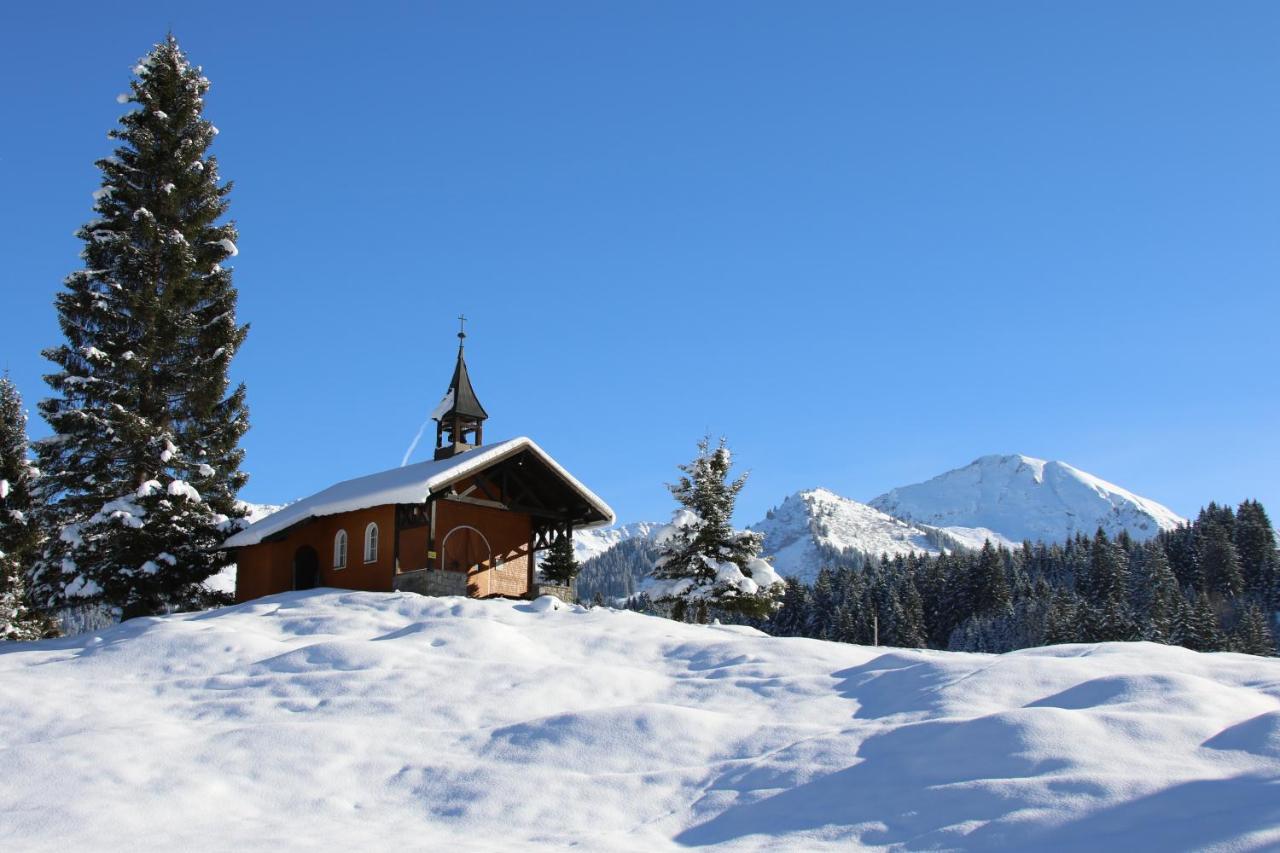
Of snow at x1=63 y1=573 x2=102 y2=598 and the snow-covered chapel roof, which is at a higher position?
the snow-covered chapel roof

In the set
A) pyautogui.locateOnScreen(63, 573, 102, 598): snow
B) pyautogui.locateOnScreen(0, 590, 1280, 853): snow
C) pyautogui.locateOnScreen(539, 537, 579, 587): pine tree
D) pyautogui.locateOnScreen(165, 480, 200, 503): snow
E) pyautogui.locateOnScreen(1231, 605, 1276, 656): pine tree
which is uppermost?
pyautogui.locateOnScreen(165, 480, 200, 503): snow

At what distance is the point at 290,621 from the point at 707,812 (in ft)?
41.9

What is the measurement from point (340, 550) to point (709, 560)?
1092cm

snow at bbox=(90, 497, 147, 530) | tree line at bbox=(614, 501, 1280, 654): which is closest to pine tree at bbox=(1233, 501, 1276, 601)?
tree line at bbox=(614, 501, 1280, 654)

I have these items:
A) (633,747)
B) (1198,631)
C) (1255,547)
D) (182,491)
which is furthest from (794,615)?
(633,747)

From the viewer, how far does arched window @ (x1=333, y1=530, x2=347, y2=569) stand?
30.9m

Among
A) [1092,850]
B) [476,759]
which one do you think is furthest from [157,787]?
[1092,850]

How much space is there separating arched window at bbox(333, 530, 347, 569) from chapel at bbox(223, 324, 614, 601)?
0.05m

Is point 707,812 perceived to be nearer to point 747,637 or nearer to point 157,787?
point 157,787

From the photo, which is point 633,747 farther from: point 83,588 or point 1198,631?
point 1198,631

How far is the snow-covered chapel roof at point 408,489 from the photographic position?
27.9 m

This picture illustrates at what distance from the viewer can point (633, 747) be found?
42.9 feet

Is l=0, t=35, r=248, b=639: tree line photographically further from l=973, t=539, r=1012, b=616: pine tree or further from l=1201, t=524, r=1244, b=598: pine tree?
l=1201, t=524, r=1244, b=598: pine tree

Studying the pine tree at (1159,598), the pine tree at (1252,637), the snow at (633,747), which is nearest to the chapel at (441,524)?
the snow at (633,747)
